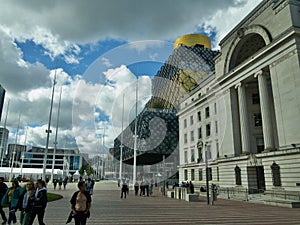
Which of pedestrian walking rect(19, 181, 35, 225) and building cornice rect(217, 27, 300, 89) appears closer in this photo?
pedestrian walking rect(19, 181, 35, 225)

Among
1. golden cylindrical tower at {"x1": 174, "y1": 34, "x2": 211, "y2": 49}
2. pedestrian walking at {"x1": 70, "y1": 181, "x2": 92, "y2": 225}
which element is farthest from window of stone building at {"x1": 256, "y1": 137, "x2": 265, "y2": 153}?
golden cylindrical tower at {"x1": 174, "y1": 34, "x2": 211, "y2": 49}

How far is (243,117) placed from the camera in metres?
35.7

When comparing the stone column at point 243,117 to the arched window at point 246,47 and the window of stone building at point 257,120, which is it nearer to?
the window of stone building at point 257,120

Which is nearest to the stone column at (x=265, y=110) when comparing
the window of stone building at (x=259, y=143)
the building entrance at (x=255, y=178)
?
the building entrance at (x=255, y=178)

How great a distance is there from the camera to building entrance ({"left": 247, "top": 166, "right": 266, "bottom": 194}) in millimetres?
32156

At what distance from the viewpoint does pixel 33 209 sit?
26.7 ft

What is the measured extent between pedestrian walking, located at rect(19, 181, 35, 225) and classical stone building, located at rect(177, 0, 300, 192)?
55.4ft

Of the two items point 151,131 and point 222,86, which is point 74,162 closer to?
point 151,131

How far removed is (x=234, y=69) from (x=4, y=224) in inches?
1314

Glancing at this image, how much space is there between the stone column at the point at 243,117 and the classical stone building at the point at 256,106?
0.13 m

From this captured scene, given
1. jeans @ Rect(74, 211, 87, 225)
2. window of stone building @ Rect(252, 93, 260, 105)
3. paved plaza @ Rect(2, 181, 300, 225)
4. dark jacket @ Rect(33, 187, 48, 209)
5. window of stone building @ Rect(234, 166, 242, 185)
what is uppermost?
window of stone building @ Rect(252, 93, 260, 105)

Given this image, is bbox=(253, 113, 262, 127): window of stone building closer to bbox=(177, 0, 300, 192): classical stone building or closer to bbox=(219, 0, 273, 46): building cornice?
bbox=(177, 0, 300, 192): classical stone building

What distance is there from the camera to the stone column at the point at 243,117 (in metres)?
34.7

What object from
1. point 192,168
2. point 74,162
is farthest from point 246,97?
point 74,162
